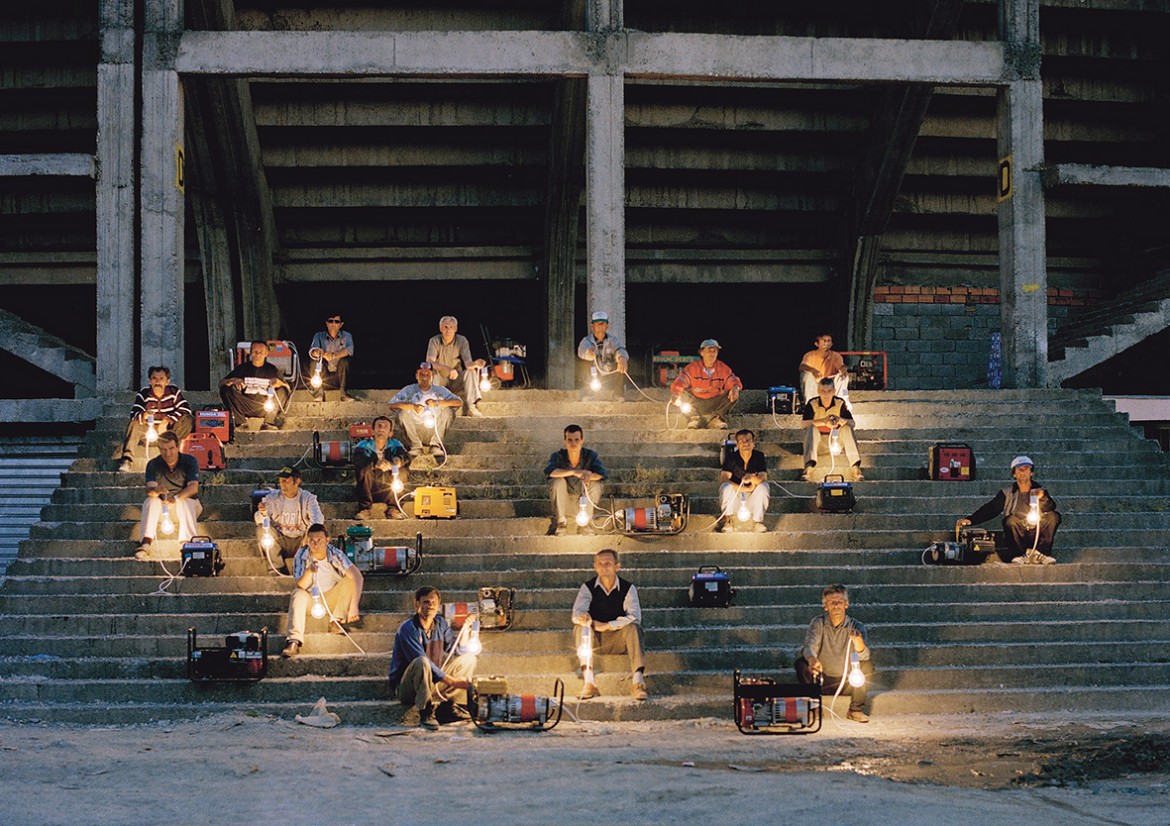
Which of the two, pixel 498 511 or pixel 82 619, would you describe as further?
pixel 498 511

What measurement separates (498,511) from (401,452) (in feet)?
3.63

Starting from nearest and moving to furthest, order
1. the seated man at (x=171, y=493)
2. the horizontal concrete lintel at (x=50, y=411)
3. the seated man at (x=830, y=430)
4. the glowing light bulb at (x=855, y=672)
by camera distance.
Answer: the glowing light bulb at (x=855, y=672) < the seated man at (x=171, y=493) < the seated man at (x=830, y=430) < the horizontal concrete lintel at (x=50, y=411)

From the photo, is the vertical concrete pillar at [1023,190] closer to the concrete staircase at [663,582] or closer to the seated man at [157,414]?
the concrete staircase at [663,582]

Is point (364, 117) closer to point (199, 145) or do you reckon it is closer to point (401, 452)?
point (199, 145)

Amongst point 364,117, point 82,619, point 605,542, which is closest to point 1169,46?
point 364,117

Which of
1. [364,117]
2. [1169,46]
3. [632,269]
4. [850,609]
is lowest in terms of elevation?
[850,609]

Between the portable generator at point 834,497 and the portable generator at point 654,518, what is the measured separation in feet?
4.99

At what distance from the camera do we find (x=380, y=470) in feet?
40.7

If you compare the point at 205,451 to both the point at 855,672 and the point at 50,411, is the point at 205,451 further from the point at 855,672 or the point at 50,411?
the point at 855,672

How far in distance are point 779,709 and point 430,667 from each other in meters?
2.51

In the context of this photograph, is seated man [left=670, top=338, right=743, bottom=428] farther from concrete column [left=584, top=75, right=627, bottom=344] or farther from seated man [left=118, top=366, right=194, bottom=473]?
seated man [left=118, top=366, right=194, bottom=473]

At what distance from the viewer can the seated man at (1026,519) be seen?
12.0m

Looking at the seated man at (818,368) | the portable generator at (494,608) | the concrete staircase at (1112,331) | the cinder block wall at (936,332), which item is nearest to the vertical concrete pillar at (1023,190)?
the concrete staircase at (1112,331)

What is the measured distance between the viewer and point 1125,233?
2270 centimetres
